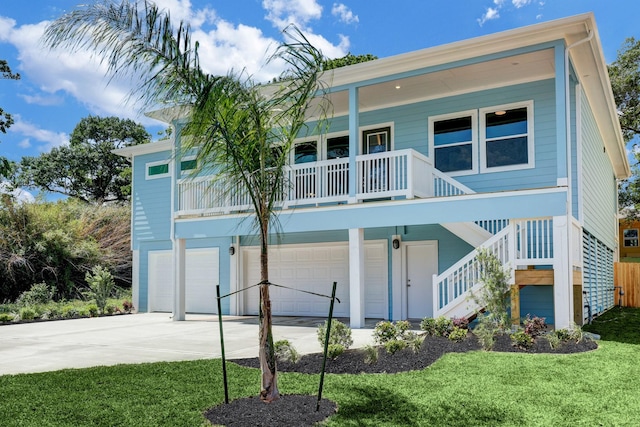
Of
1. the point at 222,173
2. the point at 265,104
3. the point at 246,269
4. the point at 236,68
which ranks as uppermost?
the point at 236,68

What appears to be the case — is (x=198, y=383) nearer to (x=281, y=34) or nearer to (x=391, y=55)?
(x=281, y=34)

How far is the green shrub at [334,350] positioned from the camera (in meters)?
6.67

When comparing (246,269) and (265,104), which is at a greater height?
(265,104)

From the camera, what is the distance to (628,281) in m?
18.5

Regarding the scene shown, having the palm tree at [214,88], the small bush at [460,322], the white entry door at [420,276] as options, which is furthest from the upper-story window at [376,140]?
the palm tree at [214,88]

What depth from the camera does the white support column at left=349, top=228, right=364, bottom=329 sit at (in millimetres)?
10625

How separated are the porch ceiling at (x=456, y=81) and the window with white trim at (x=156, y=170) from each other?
20.9ft

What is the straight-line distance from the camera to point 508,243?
29.8 ft

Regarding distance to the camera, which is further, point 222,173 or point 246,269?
point 246,269

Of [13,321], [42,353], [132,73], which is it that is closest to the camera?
[132,73]

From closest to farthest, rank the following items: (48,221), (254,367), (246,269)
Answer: (254,367) → (246,269) → (48,221)

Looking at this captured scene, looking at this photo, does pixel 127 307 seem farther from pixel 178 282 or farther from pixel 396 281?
pixel 396 281

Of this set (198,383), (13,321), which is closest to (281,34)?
(198,383)

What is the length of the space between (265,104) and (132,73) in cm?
120
